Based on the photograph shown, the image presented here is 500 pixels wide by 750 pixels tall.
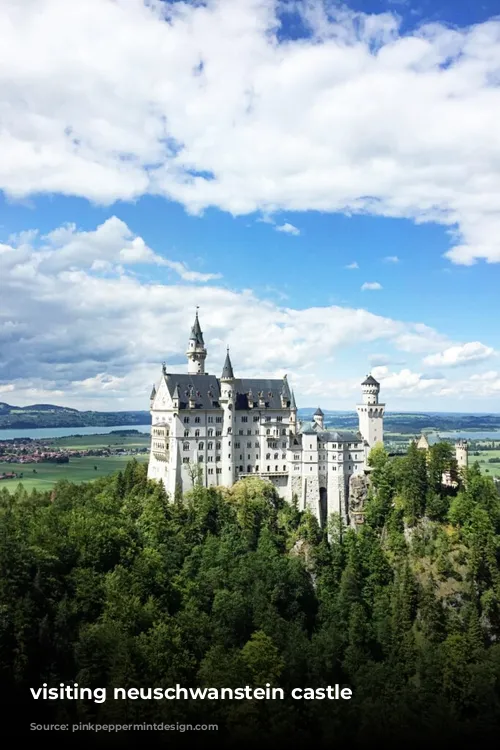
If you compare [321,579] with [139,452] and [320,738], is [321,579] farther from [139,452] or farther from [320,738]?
[139,452]

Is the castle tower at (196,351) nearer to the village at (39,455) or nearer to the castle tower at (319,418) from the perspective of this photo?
the castle tower at (319,418)

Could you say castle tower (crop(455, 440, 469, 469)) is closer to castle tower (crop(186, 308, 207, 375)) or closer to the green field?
castle tower (crop(186, 308, 207, 375))

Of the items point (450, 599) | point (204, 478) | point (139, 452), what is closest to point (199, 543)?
point (204, 478)

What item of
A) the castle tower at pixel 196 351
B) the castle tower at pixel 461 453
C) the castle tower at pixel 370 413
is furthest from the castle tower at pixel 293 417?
the castle tower at pixel 461 453

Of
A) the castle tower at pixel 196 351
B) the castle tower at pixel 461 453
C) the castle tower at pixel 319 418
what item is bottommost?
the castle tower at pixel 461 453

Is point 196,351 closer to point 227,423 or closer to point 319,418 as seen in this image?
point 227,423

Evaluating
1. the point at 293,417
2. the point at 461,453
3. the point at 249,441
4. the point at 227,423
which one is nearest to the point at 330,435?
the point at 293,417

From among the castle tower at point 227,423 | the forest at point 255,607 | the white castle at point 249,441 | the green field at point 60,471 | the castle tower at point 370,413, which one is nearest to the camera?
the forest at point 255,607
